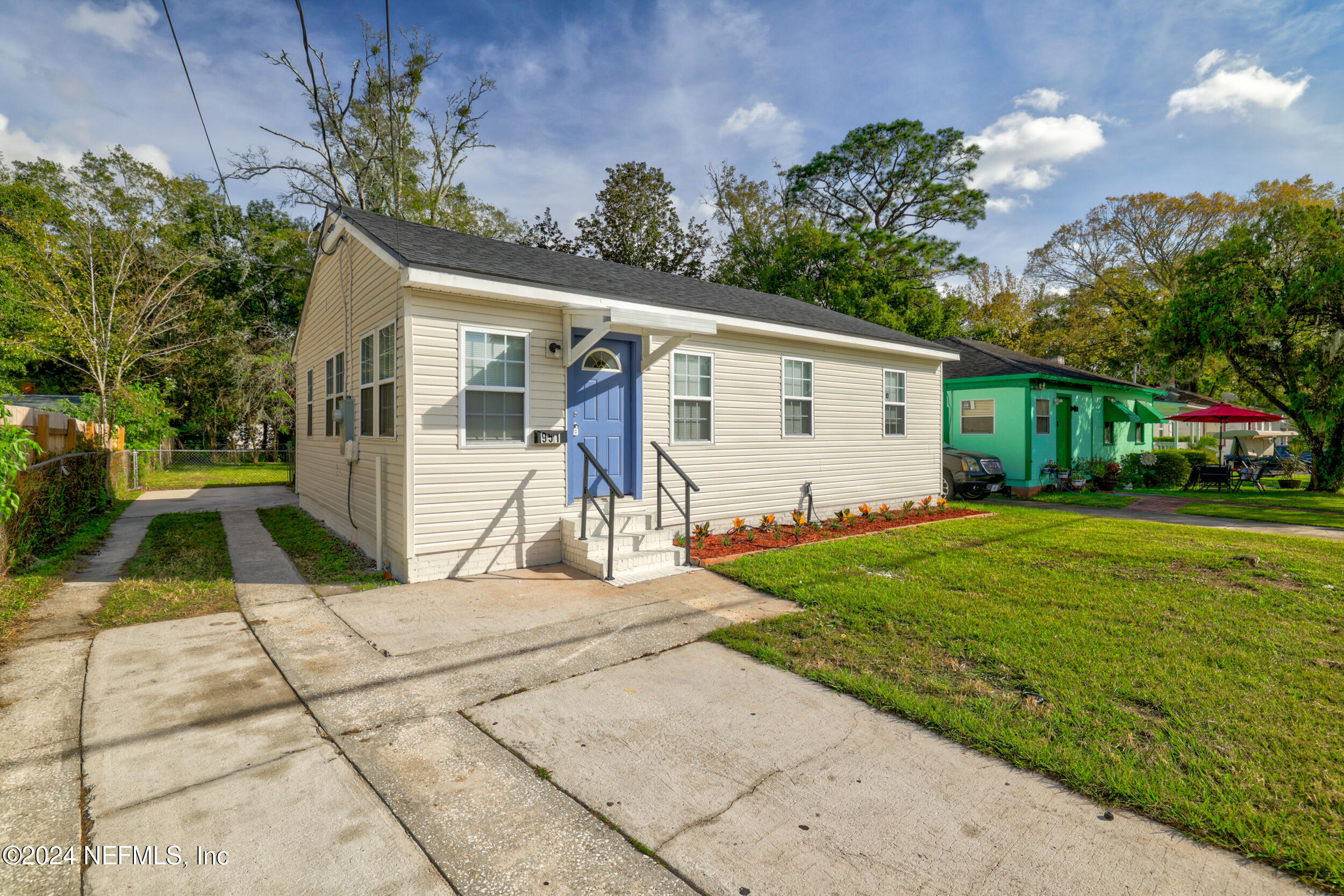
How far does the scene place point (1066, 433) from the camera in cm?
1552

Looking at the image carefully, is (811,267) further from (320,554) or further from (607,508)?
(320,554)

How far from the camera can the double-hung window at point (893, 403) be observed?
35.2ft

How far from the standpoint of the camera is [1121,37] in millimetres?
9281

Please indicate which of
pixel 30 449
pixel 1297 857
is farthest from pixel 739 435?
pixel 30 449

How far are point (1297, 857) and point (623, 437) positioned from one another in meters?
6.12

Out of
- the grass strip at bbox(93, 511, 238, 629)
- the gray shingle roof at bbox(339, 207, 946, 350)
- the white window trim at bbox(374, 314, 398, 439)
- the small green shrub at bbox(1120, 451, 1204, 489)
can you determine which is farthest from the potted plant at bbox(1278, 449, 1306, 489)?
the grass strip at bbox(93, 511, 238, 629)

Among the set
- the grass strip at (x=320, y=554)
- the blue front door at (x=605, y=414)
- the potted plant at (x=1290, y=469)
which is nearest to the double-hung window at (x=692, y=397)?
the blue front door at (x=605, y=414)

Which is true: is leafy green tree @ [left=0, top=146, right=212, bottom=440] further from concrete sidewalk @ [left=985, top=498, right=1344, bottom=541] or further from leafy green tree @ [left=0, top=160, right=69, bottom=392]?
concrete sidewalk @ [left=985, top=498, right=1344, bottom=541]

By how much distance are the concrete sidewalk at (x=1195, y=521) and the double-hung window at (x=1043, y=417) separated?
2.40m

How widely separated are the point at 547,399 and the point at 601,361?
0.88 metres

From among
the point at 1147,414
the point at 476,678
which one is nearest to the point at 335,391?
the point at 476,678

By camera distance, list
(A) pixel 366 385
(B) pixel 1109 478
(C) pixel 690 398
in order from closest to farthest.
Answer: (A) pixel 366 385
(C) pixel 690 398
(B) pixel 1109 478

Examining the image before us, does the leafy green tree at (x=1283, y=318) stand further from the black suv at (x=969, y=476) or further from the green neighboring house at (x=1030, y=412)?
the black suv at (x=969, y=476)

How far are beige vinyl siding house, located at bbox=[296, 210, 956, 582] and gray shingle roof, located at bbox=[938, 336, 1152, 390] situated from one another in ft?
20.3
